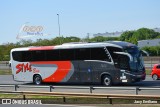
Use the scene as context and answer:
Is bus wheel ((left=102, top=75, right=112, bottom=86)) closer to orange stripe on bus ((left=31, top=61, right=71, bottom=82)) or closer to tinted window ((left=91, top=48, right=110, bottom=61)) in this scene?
tinted window ((left=91, top=48, right=110, bottom=61))

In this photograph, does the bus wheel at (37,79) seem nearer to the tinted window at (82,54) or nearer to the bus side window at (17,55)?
the bus side window at (17,55)

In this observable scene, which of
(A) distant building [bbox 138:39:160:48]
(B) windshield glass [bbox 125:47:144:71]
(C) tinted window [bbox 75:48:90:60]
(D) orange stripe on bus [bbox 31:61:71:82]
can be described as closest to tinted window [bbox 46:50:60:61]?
(D) orange stripe on bus [bbox 31:61:71:82]

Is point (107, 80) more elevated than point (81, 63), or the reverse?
point (81, 63)

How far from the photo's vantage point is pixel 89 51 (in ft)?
92.6

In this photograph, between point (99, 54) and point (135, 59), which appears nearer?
point (135, 59)

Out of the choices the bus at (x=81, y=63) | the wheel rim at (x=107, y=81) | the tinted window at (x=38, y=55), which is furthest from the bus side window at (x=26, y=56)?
the wheel rim at (x=107, y=81)

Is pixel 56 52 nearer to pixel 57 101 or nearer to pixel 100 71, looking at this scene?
pixel 100 71

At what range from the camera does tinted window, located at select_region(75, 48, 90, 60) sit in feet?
93.0

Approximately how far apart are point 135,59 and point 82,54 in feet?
13.6

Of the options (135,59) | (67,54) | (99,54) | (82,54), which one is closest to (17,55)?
(67,54)

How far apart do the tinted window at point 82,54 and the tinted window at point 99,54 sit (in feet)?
1.61

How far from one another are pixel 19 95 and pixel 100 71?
7471mm

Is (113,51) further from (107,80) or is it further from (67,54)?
(67,54)

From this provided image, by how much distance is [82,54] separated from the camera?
2870 cm
